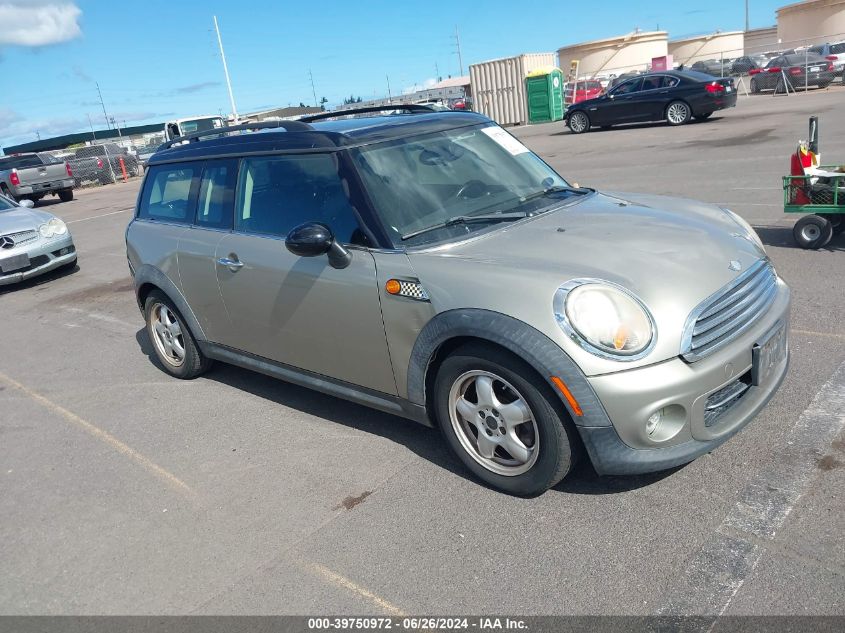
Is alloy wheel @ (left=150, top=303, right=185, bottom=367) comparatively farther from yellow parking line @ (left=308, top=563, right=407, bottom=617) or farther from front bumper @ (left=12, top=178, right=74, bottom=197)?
front bumper @ (left=12, top=178, right=74, bottom=197)

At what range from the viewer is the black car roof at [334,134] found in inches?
156

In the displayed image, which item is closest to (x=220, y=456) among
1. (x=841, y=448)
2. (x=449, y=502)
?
(x=449, y=502)

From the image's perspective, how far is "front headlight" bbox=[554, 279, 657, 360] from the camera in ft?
9.55

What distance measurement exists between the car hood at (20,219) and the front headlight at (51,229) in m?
0.07

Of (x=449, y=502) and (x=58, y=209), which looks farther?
(x=58, y=209)

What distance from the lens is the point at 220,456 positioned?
14.0 ft

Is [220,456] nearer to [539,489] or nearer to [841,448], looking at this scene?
[539,489]

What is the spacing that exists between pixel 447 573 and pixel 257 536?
1008mm

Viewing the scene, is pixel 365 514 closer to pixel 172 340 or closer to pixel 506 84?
pixel 172 340

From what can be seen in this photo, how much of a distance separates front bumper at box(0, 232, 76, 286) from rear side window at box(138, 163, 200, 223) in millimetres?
5280

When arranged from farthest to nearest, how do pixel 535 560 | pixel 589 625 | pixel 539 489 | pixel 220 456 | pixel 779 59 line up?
1. pixel 779 59
2. pixel 220 456
3. pixel 539 489
4. pixel 535 560
5. pixel 589 625

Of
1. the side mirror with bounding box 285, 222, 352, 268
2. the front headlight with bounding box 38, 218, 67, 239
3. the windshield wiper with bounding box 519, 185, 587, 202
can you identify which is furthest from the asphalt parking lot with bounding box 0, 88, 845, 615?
the front headlight with bounding box 38, 218, 67, 239

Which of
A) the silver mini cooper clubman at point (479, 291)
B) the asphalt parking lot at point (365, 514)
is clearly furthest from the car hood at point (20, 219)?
the silver mini cooper clubman at point (479, 291)

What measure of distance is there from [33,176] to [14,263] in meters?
15.2
